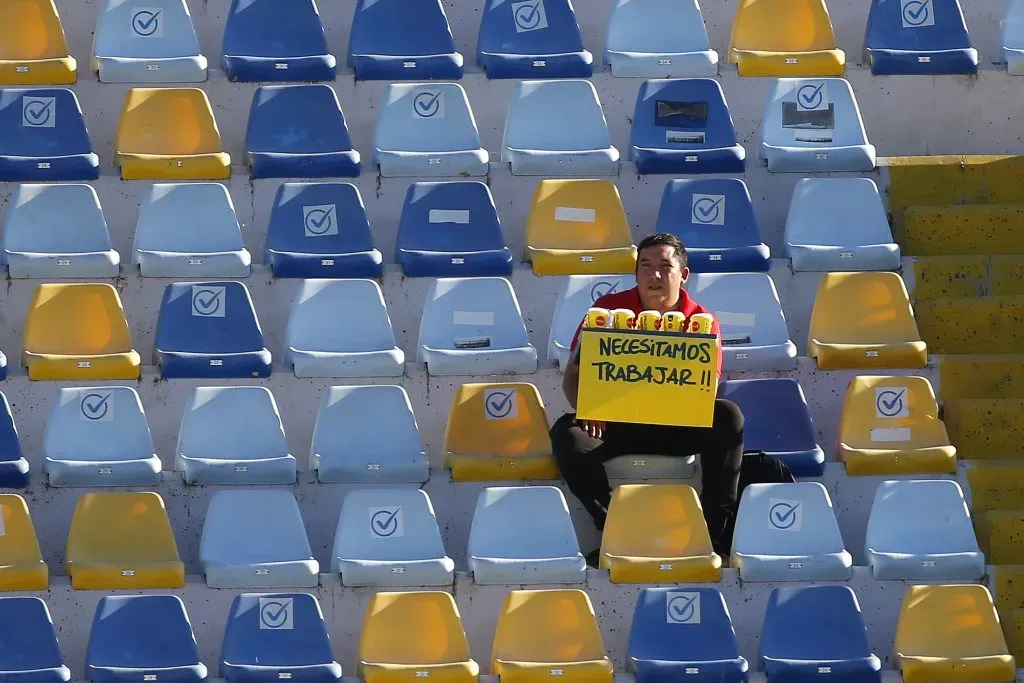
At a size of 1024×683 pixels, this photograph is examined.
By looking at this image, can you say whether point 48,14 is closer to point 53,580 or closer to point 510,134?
point 510,134

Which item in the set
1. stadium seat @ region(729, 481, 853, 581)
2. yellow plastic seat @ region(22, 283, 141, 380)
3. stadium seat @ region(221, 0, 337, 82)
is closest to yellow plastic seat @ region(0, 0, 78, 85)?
stadium seat @ region(221, 0, 337, 82)

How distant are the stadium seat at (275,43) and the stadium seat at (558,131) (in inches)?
28.6

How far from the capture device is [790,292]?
24.2 ft

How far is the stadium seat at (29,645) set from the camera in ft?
19.4

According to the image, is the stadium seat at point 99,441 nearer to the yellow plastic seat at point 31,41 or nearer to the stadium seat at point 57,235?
the stadium seat at point 57,235

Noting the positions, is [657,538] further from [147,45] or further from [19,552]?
[147,45]

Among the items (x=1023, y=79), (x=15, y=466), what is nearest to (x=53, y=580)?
(x=15, y=466)

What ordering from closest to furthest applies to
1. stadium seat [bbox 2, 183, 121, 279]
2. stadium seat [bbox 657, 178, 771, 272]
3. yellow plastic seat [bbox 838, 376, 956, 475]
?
1. yellow plastic seat [bbox 838, 376, 956, 475]
2. stadium seat [bbox 2, 183, 121, 279]
3. stadium seat [bbox 657, 178, 771, 272]

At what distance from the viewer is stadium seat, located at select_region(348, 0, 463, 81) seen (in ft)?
25.9

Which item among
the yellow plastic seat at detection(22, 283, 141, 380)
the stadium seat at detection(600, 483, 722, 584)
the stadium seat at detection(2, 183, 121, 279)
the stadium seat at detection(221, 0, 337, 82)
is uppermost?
the stadium seat at detection(221, 0, 337, 82)

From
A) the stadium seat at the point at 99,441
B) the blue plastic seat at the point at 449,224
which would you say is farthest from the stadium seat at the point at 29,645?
the blue plastic seat at the point at 449,224

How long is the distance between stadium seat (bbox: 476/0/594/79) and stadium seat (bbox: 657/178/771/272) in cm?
76

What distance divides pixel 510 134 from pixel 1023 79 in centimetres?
195

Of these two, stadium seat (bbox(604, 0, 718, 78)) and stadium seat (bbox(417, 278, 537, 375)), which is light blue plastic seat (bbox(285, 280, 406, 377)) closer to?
stadium seat (bbox(417, 278, 537, 375))
